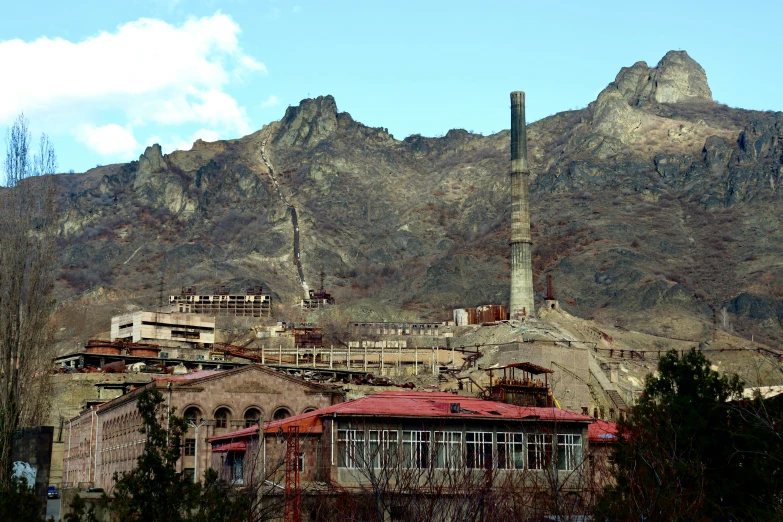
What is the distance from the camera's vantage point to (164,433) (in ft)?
99.2

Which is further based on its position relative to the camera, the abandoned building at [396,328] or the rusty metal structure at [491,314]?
the abandoned building at [396,328]

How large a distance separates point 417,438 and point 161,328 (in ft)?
321

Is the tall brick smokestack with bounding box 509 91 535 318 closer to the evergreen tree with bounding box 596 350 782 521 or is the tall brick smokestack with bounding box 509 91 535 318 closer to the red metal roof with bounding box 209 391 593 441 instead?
the red metal roof with bounding box 209 391 593 441

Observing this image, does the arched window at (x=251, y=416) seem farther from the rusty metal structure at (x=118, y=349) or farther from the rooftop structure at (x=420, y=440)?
the rusty metal structure at (x=118, y=349)

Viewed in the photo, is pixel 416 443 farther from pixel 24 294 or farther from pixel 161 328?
pixel 161 328

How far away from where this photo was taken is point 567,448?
51656 mm

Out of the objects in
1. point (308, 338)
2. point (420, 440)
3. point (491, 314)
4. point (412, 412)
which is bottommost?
point (420, 440)

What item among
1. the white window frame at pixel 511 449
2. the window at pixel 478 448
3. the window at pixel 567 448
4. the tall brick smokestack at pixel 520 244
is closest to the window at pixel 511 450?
the white window frame at pixel 511 449

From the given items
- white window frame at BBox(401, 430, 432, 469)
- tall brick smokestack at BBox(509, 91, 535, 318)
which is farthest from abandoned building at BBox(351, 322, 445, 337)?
white window frame at BBox(401, 430, 432, 469)

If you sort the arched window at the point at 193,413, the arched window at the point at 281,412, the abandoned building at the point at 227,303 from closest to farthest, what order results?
1. the arched window at the point at 193,413
2. the arched window at the point at 281,412
3. the abandoned building at the point at 227,303

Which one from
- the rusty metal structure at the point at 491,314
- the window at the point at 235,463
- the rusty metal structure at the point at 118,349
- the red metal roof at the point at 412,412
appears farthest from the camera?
the rusty metal structure at the point at 491,314

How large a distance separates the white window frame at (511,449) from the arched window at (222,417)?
23.8 metres

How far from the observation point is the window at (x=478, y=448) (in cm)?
4844

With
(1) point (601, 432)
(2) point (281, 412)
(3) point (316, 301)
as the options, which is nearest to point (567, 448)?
(1) point (601, 432)
